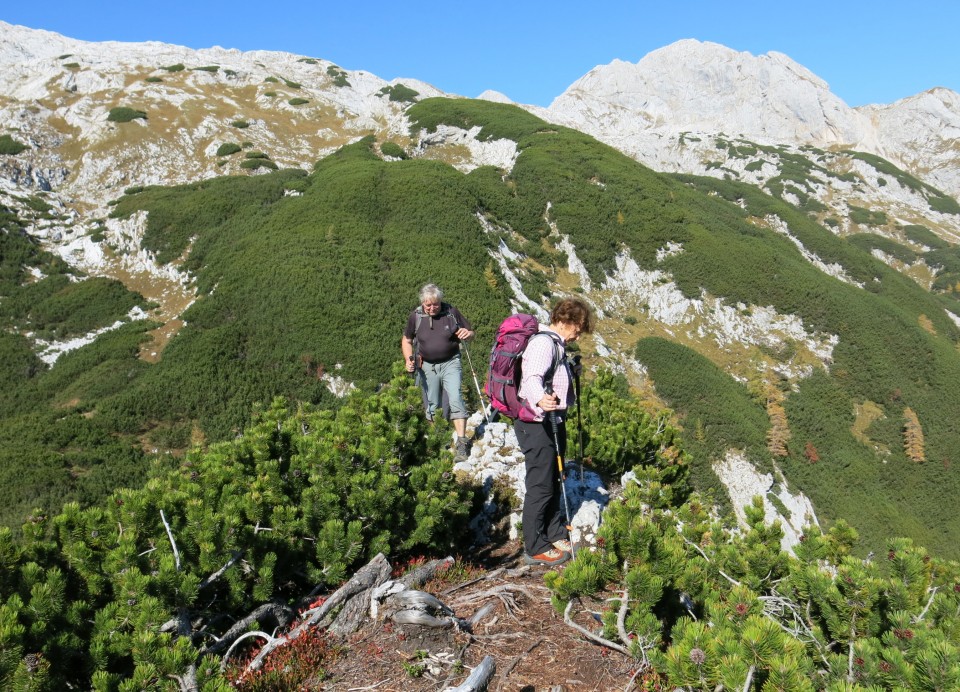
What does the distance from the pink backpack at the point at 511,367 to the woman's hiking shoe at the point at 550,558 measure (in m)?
1.39

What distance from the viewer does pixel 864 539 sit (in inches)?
876

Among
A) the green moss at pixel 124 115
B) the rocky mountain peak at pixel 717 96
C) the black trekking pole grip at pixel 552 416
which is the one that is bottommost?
the black trekking pole grip at pixel 552 416

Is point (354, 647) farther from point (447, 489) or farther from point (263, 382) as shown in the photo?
point (263, 382)

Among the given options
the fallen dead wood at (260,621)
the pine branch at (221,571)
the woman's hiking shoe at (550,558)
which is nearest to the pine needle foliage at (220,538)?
the pine branch at (221,571)

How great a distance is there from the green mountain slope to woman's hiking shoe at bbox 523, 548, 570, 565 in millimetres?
12320

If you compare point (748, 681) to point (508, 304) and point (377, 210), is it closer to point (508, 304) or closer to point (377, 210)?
point (508, 304)

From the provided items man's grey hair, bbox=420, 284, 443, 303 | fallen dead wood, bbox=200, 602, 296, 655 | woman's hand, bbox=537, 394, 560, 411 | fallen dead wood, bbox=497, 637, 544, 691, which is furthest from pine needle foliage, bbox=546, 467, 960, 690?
man's grey hair, bbox=420, 284, 443, 303

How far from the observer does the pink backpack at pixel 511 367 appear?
4.89 metres

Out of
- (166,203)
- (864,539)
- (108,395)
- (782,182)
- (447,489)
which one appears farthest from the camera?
(782,182)

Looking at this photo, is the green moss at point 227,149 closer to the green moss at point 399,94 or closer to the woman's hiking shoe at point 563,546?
the green moss at point 399,94

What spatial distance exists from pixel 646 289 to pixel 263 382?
81.5 ft

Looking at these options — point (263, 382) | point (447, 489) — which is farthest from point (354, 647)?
point (263, 382)

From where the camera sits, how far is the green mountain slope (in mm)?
18141

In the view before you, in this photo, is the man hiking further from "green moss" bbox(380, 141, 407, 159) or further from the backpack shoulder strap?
"green moss" bbox(380, 141, 407, 159)
